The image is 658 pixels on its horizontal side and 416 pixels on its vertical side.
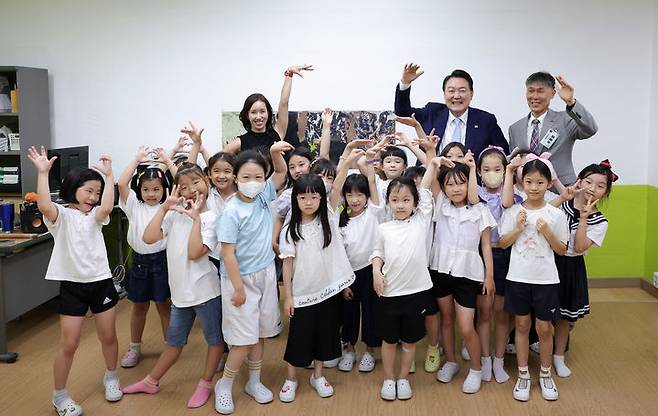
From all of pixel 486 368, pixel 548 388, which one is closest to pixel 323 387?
pixel 486 368

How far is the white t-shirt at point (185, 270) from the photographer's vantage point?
3.18 m

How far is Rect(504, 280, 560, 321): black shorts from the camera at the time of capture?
3.26 meters

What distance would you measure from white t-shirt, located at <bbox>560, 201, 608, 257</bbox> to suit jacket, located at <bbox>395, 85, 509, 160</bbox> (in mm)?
674

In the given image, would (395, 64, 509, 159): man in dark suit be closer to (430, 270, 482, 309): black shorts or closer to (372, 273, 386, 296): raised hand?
(430, 270, 482, 309): black shorts

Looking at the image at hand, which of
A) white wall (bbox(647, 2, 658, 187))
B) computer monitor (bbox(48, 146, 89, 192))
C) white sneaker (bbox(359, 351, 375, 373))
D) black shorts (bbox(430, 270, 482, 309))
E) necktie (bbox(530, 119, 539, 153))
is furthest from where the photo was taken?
white wall (bbox(647, 2, 658, 187))

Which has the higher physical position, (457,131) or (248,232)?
(457,131)

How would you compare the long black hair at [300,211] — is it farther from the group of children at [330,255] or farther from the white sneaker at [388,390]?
the white sneaker at [388,390]

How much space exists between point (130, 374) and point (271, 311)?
1.09m

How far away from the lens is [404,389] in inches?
131

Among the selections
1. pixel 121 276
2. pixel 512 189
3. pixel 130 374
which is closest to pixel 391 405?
pixel 512 189

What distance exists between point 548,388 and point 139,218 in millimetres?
2425

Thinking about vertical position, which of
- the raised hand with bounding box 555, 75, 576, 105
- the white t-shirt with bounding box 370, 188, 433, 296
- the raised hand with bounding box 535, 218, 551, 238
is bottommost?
the white t-shirt with bounding box 370, 188, 433, 296

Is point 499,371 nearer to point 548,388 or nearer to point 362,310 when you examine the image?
point 548,388

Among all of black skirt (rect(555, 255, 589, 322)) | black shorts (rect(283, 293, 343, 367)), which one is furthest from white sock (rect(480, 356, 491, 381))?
black shorts (rect(283, 293, 343, 367))
